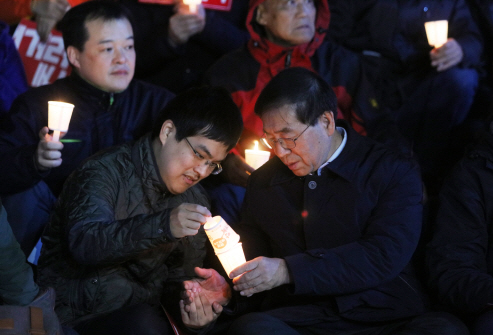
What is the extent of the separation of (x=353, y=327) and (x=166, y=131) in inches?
56.5

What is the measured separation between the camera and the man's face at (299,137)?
3324 mm

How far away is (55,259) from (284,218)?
1.26 meters

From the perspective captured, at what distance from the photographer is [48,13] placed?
16.5ft

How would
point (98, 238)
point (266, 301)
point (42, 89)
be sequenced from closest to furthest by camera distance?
point (98, 238) → point (266, 301) → point (42, 89)

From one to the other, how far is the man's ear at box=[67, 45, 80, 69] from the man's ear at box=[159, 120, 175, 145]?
4.58 ft

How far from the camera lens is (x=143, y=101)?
4.55 m

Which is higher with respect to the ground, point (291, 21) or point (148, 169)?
point (291, 21)

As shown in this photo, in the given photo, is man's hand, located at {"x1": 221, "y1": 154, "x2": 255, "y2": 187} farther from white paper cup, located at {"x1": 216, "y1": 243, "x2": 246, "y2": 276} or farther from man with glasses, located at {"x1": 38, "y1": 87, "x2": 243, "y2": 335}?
white paper cup, located at {"x1": 216, "y1": 243, "x2": 246, "y2": 276}

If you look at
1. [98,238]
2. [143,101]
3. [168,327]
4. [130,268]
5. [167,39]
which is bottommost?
[168,327]

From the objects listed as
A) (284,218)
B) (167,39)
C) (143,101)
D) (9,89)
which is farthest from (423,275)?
(9,89)

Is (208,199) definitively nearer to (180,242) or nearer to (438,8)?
(180,242)

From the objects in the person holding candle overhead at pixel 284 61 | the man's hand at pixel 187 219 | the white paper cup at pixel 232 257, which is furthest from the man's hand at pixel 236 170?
the man's hand at pixel 187 219

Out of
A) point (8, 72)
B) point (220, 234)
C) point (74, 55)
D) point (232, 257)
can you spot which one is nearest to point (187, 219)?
point (220, 234)

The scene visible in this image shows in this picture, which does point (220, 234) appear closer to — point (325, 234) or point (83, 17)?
point (325, 234)
